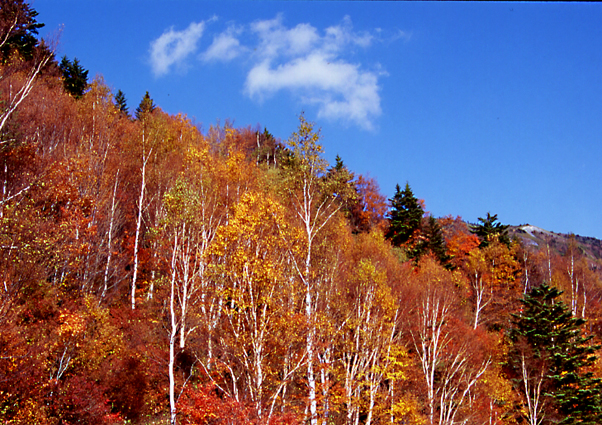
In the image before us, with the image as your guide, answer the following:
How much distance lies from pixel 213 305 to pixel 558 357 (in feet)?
80.6

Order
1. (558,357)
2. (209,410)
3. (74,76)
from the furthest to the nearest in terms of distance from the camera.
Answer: (74,76), (558,357), (209,410)

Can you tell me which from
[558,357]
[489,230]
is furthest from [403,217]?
[558,357]

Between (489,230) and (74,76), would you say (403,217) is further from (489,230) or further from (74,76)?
(74,76)

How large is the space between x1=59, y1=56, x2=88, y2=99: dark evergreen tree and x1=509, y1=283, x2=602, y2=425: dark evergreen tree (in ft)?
172

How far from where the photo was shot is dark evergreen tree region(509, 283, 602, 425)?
1043 inches

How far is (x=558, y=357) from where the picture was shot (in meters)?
28.5

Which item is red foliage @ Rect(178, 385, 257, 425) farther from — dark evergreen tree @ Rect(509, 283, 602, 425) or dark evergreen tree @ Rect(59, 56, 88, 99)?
dark evergreen tree @ Rect(59, 56, 88, 99)

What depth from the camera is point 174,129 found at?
49000 millimetres

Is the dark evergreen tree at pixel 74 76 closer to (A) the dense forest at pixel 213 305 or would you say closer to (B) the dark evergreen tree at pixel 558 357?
(A) the dense forest at pixel 213 305

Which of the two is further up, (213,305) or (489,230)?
(489,230)

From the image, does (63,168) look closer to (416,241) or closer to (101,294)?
(101,294)

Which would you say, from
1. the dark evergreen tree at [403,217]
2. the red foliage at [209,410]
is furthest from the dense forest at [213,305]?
the dark evergreen tree at [403,217]

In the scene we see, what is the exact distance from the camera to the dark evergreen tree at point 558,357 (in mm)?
26500

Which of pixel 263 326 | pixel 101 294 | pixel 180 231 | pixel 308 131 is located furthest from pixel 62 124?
pixel 263 326
